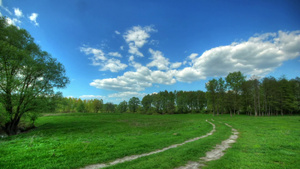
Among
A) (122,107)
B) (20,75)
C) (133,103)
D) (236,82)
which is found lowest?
(122,107)

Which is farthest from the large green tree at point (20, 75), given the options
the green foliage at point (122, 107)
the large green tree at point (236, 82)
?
the green foliage at point (122, 107)

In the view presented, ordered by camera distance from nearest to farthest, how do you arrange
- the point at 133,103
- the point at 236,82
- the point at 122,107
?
the point at 236,82, the point at 133,103, the point at 122,107

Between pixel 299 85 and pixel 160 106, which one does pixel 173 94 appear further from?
pixel 299 85

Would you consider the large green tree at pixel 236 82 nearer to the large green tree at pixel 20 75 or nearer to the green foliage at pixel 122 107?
the large green tree at pixel 20 75

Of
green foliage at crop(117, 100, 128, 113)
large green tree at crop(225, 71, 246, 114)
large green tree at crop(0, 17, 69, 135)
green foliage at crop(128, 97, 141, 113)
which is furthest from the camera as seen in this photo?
green foliage at crop(117, 100, 128, 113)

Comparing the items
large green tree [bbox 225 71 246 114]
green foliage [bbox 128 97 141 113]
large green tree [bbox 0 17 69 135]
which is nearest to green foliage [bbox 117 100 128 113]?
green foliage [bbox 128 97 141 113]

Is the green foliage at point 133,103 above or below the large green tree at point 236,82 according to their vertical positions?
below

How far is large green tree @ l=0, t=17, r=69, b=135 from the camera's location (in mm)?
22797

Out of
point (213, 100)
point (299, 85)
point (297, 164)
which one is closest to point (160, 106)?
point (213, 100)

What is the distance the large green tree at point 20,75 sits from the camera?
22.8m

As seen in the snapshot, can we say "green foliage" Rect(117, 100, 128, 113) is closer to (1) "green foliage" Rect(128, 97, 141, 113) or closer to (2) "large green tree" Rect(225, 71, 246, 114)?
(1) "green foliage" Rect(128, 97, 141, 113)

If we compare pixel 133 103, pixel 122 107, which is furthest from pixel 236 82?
pixel 122 107

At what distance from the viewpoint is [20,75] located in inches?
998

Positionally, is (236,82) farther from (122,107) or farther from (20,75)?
(122,107)
